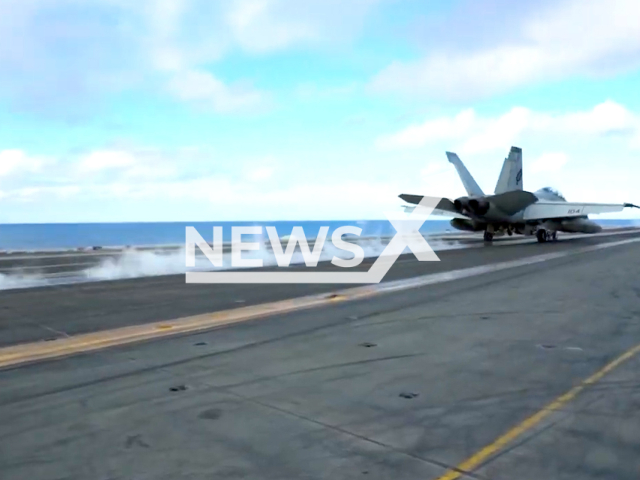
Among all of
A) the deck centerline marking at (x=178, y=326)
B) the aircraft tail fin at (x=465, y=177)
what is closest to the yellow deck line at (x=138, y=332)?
the deck centerline marking at (x=178, y=326)

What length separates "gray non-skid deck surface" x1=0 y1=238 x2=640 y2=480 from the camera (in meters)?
3.99

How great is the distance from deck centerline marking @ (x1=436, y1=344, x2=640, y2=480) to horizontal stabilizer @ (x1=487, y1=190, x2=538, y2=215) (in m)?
24.5

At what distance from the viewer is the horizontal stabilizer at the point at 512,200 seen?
30078 mm

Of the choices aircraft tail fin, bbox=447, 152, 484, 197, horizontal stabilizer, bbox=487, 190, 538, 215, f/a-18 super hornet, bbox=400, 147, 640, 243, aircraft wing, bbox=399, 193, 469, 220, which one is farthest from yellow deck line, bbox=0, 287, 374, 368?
aircraft tail fin, bbox=447, 152, 484, 197

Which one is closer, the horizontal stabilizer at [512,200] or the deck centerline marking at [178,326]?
the deck centerline marking at [178,326]

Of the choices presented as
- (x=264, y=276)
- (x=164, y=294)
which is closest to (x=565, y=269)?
(x=264, y=276)

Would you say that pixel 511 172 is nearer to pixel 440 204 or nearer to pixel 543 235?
pixel 543 235

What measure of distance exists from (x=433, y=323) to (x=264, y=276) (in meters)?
8.61

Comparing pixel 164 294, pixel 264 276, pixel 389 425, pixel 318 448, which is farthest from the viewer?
pixel 264 276

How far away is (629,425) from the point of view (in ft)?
15.6

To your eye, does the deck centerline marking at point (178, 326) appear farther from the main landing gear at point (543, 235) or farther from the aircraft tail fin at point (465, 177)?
the main landing gear at point (543, 235)

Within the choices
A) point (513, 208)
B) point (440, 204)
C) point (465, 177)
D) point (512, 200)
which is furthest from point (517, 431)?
point (465, 177)

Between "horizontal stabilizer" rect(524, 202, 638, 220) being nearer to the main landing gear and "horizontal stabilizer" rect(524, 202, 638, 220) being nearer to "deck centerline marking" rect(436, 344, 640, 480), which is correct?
the main landing gear

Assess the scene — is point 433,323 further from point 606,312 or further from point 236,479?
point 236,479
